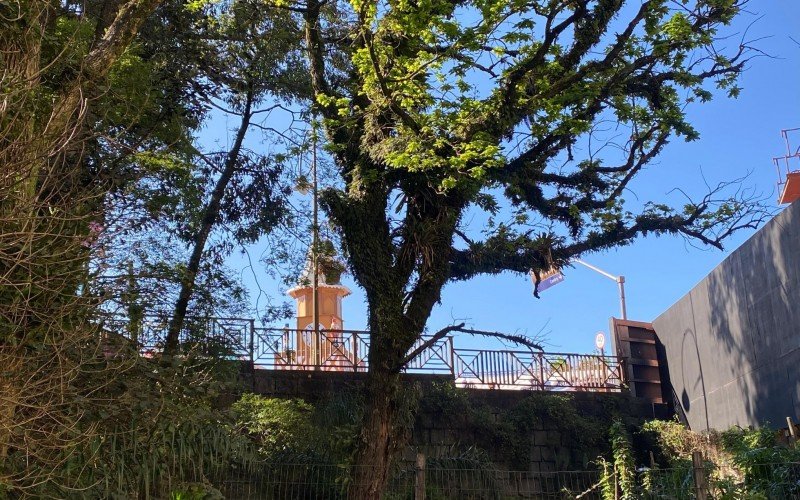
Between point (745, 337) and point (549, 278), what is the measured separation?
411cm

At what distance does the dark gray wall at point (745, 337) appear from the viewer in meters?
12.4

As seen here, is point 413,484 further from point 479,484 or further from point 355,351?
point 355,351

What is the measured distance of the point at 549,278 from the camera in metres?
12.4

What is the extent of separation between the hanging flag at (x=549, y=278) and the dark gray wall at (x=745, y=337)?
3356 millimetres

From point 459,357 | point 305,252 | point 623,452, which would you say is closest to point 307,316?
point 459,357

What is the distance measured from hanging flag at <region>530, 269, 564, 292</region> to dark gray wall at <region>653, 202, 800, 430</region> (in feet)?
11.0

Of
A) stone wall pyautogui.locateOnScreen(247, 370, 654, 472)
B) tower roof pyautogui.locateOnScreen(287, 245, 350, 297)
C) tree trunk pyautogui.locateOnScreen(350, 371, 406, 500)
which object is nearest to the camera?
tree trunk pyautogui.locateOnScreen(350, 371, 406, 500)

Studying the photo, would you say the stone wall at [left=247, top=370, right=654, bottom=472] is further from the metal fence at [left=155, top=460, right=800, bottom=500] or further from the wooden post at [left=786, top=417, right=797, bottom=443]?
the wooden post at [left=786, top=417, right=797, bottom=443]

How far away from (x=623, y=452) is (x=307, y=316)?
9.26 meters

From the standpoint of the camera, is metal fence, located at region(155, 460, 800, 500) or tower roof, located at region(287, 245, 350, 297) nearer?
metal fence, located at region(155, 460, 800, 500)

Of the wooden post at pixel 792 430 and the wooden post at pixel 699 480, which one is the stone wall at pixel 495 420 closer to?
the wooden post at pixel 792 430

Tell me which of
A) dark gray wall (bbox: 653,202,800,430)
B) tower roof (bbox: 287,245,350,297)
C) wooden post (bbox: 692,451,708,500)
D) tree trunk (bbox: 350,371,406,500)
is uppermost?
tower roof (bbox: 287,245,350,297)

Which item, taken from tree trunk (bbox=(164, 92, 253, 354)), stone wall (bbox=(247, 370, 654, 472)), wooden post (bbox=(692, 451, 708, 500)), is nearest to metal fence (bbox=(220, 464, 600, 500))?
stone wall (bbox=(247, 370, 654, 472))

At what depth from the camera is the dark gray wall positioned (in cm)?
1238
